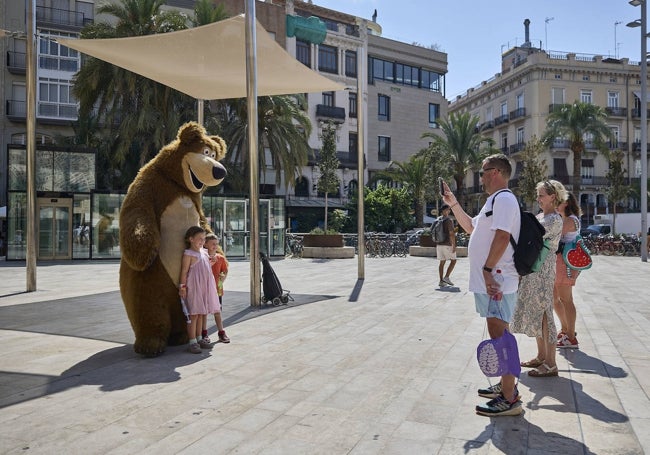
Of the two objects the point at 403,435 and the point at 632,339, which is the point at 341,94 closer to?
the point at 632,339

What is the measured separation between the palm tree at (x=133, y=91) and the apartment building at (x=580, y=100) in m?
30.3

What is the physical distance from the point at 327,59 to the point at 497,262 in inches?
1529

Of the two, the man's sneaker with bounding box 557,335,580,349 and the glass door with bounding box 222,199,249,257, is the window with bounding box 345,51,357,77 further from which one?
the man's sneaker with bounding box 557,335,580,349

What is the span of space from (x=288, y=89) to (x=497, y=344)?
26.4 ft

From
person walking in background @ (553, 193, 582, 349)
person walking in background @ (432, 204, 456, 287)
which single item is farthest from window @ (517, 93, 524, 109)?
person walking in background @ (553, 193, 582, 349)

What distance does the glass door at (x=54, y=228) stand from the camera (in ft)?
62.0

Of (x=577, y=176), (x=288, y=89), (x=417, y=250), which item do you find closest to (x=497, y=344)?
(x=288, y=89)

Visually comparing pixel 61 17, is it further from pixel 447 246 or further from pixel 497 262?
pixel 497 262

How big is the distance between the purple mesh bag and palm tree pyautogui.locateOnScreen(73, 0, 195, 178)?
65.7ft

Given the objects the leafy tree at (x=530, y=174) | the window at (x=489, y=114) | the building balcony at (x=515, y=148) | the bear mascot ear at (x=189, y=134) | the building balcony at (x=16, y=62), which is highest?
the window at (x=489, y=114)

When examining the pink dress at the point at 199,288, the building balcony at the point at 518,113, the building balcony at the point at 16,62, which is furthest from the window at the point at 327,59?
the pink dress at the point at 199,288

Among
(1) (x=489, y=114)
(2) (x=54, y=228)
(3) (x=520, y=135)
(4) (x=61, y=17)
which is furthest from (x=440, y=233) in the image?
(1) (x=489, y=114)

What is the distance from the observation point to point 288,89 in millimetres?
10570

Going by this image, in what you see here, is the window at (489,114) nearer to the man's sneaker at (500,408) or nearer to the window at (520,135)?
the window at (520,135)
